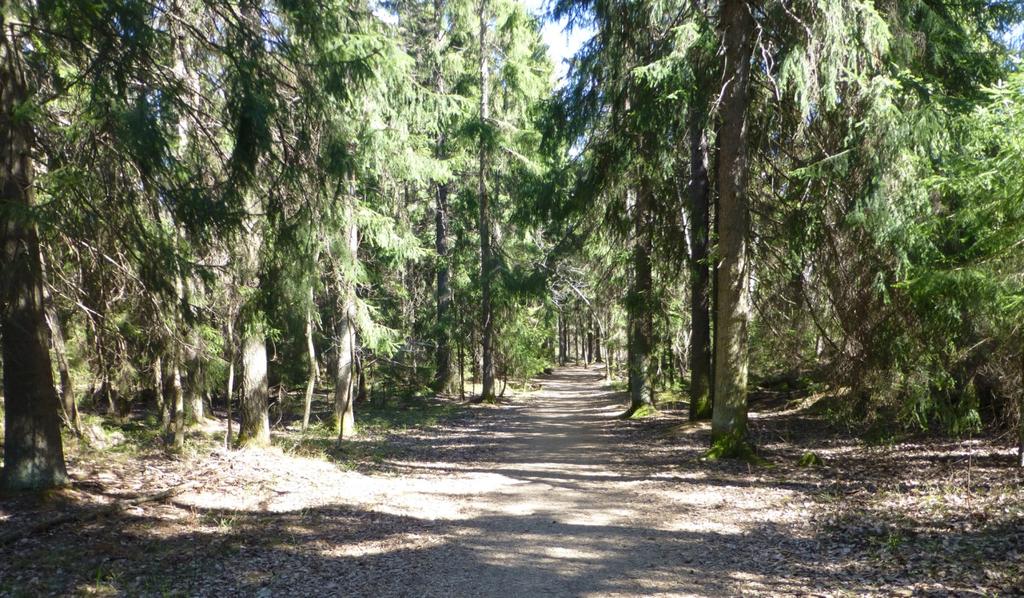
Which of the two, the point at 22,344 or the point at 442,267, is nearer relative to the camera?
the point at 22,344

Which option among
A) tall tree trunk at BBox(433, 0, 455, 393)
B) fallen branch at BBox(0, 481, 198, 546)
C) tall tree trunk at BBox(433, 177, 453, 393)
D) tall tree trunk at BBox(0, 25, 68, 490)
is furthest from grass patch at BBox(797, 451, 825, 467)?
tall tree trunk at BBox(433, 177, 453, 393)

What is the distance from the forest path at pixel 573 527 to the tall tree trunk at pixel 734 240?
1332 millimetres

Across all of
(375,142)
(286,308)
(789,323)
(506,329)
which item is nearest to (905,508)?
(789,323)

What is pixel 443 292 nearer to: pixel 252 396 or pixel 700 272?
pixel 700 272

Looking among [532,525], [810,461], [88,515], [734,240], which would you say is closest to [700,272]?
[734,240]

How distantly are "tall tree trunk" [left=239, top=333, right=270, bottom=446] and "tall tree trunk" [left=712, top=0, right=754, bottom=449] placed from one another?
26.3ft

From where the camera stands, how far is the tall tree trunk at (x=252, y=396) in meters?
11.2

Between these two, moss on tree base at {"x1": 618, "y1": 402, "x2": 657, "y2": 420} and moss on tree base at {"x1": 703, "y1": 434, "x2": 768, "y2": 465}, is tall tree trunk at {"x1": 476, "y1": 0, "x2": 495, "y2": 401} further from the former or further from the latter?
moss on tree base at {"x1": 703, "y1": 434, "x2": 768, "y2": 465}

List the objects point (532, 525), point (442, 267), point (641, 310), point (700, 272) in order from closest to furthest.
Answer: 1. point (532, 525)
2. point (700, 272)
3. point (641, 310)
4. point (442, 267)

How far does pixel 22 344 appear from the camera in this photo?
7051mm

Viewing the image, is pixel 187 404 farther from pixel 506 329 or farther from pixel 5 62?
pixel 506 329

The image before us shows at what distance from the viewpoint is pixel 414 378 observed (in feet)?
78.0

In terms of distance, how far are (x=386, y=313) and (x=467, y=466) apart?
12801 millimetres

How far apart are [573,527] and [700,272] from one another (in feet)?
28.0
